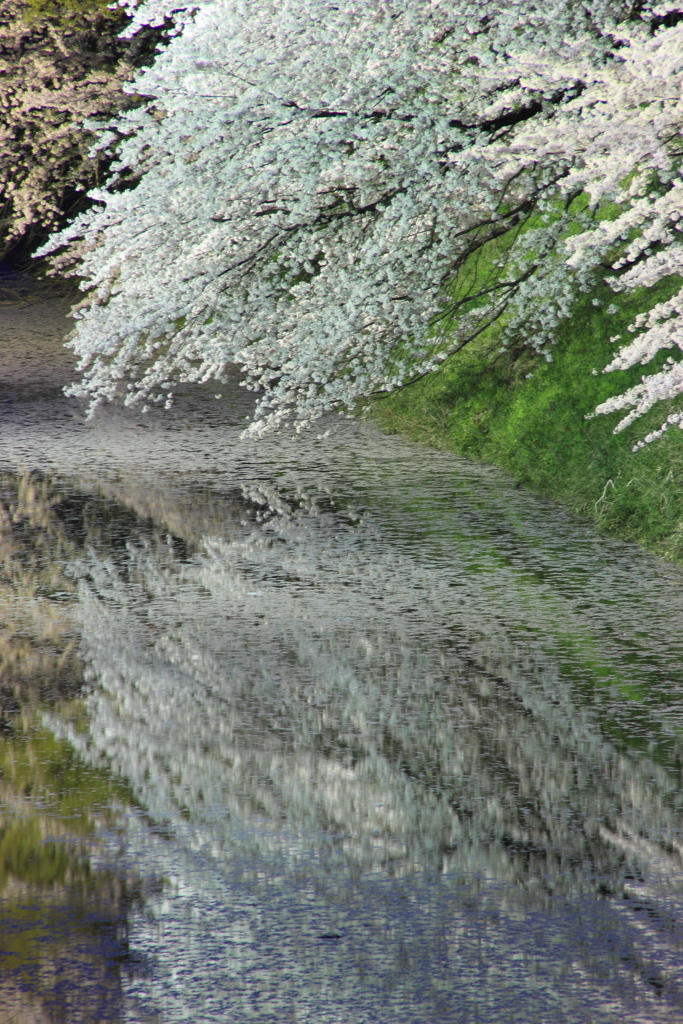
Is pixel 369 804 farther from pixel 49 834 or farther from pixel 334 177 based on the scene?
pixel 334 177

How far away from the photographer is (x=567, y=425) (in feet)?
25.9

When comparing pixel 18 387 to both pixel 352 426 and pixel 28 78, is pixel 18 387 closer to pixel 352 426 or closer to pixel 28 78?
pixel 352 426

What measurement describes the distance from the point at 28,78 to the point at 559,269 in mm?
17913

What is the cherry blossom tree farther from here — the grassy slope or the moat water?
the moat water

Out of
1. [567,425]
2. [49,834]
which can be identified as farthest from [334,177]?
[49,834]

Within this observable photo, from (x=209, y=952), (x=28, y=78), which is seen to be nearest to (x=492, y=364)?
(x=209, y=952)

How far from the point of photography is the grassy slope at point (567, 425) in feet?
21.1

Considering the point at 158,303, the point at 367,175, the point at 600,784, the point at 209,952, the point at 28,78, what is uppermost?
the point at 28,78

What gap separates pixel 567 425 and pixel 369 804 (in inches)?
197

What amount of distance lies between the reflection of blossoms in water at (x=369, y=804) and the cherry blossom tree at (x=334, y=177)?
2363 mm

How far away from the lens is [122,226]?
7.07m

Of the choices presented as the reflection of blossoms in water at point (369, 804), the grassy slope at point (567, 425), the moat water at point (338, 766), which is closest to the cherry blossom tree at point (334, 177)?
the grassy slope at point (567, 425)

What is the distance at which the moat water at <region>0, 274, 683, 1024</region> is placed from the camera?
2.55m

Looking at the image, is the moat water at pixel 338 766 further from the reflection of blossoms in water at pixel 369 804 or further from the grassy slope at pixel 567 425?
the grassy slope at pixel 567 425
